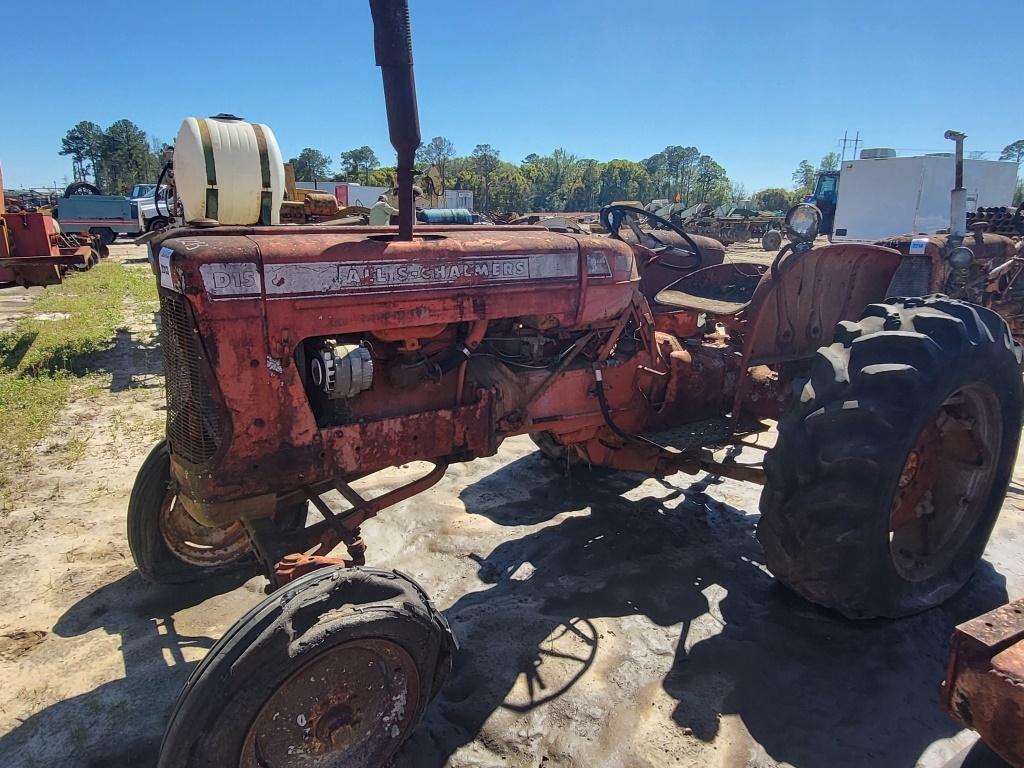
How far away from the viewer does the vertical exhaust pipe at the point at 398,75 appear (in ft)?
7.48

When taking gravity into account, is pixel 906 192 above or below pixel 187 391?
above

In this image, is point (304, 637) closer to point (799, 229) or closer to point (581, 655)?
point (581, 655)

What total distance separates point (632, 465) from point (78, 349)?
7.55m

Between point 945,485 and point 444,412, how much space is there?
254cm

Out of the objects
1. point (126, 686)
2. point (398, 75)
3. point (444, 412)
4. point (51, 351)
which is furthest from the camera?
point (51, 351)

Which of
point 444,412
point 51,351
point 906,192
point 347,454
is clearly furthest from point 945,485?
point 906,192

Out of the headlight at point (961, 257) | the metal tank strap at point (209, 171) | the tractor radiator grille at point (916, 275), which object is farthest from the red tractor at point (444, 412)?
the tractor radiator grille at point (916, 275)

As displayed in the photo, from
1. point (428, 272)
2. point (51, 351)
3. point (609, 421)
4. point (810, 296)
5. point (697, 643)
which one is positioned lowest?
point (697, 643)

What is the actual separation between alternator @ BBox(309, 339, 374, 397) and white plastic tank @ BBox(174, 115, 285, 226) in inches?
103

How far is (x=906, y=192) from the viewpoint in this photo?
20.8 m

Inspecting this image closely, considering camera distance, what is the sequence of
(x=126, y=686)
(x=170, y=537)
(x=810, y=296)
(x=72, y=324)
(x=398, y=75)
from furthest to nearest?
(x=72, y=324)
(x=810, y=296)
(x=170, y=537)
(x=126, y=686)
(x=398, y=75)

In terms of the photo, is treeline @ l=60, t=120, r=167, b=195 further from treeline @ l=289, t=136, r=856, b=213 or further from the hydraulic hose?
the hydraulic hose

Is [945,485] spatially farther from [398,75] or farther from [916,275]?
[916,275]

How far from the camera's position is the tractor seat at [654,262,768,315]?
174 inches
